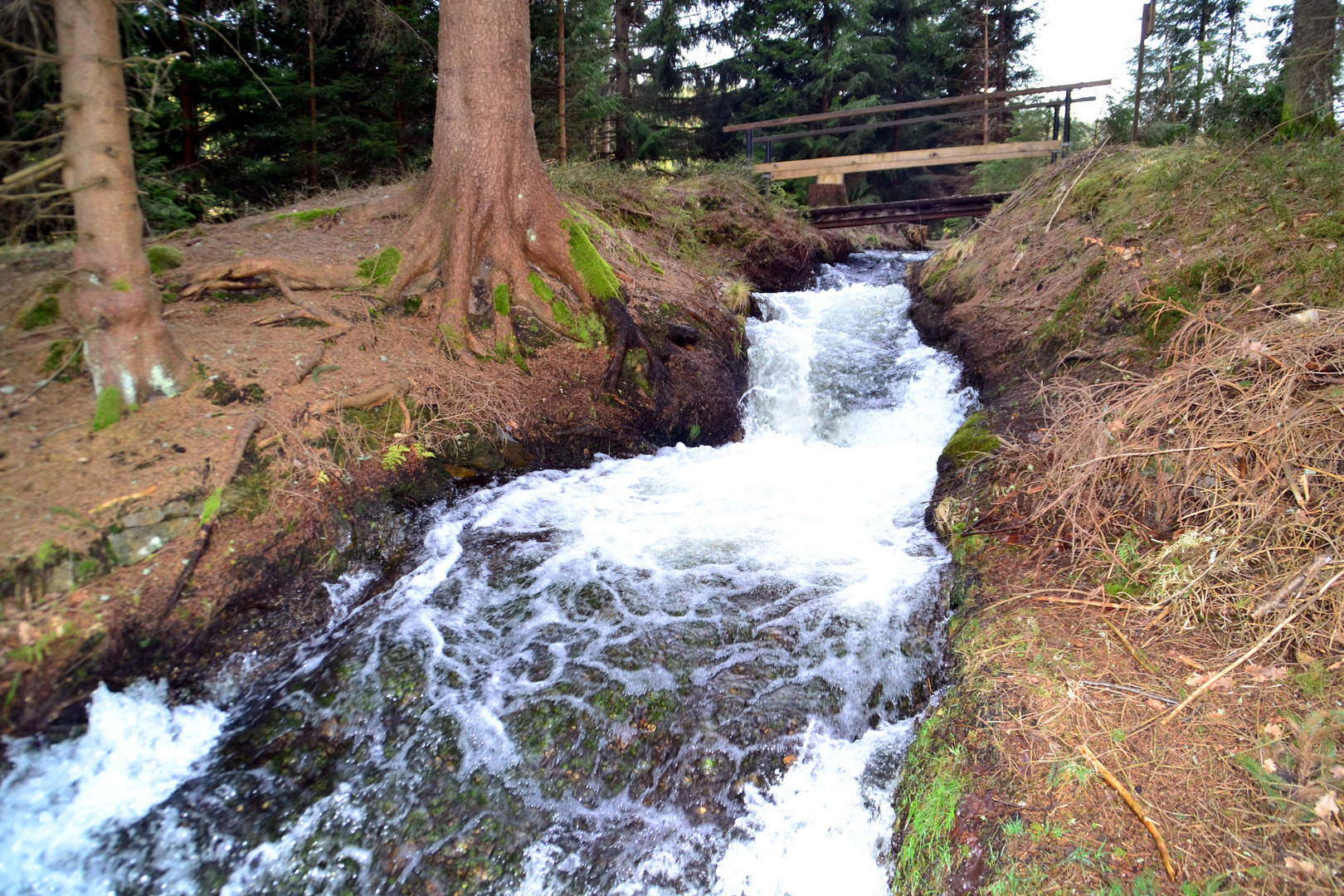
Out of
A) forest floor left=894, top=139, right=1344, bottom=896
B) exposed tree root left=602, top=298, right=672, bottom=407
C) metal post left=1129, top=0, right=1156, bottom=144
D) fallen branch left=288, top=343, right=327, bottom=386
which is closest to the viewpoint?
forest floor left=894, top=139, right=1344, bottom=896

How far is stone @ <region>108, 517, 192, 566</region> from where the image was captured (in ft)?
13.1

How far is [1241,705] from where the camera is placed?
2.81m

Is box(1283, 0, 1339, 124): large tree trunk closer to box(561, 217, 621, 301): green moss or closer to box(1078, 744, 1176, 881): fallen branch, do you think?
box(561, 217, 621, 301): green moss

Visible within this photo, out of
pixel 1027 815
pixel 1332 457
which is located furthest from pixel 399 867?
pixel 1332 457

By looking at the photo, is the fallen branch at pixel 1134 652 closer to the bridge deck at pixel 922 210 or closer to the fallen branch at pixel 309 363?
the fallen branch at pixel 309 363

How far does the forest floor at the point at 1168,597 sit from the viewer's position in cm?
248

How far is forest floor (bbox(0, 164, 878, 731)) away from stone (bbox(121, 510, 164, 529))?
13mm

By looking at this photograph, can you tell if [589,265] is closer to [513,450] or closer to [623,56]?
[513,450]

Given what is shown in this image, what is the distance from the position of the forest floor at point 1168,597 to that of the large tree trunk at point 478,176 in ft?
16.3

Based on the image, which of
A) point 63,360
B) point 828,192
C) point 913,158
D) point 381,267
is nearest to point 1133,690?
point 63,360

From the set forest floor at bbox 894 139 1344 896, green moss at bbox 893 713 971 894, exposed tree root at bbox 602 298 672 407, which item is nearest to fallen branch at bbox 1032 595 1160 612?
forest floor at bbox 894 139 1344 896

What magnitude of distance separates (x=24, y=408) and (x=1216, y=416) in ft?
24.0

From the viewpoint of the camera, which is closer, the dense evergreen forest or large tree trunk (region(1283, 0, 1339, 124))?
the dense evergreen forest

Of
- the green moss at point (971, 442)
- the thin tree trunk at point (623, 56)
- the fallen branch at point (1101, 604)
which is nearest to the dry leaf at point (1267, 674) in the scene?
the fallen branch at point (1101, 604)
